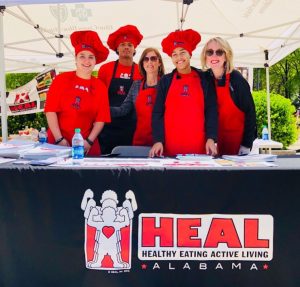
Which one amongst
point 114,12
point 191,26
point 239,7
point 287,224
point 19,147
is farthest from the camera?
point 191,26

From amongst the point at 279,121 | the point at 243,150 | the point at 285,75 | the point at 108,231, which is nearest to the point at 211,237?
the point at 108,231

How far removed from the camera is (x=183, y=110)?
8.89ft

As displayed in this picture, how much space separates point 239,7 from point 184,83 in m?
2.47

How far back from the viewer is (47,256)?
6.89ft

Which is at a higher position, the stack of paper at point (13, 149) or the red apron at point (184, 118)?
the red apron at point (184, 118)

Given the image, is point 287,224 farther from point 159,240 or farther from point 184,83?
point 184,83

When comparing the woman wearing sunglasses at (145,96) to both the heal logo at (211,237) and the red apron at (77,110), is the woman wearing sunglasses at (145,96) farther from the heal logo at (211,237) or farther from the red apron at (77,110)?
the heal logo at (211,237)

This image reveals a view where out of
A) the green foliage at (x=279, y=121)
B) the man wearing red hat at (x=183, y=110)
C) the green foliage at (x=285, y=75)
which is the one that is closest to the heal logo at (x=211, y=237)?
the man wearing red hat at (x=183, y=110)

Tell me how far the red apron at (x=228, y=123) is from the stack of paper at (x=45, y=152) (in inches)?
41.5

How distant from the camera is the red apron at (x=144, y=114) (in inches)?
121

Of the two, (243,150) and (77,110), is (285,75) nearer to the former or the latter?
(243,150)

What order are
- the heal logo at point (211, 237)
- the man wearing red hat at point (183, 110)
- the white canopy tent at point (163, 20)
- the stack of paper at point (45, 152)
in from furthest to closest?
the white canopy tent at point (163, 20) → the man wearing red hat at point (183, 110) → the stack of paper at point (45, 152) → the heal logo at point (211, 237)

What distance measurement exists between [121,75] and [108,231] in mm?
1743

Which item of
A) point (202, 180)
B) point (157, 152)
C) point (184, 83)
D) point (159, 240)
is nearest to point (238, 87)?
point (184, 83)
